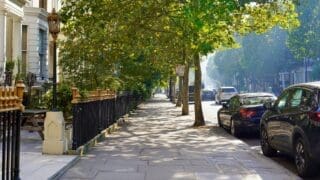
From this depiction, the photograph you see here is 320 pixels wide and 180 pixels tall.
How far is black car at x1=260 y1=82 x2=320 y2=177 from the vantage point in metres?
9.22

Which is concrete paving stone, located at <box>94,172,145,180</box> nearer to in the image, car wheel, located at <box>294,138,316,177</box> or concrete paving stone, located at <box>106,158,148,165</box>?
concrete paving stone, located at <box>106,158,148,165</box>

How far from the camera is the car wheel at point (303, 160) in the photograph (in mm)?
9375

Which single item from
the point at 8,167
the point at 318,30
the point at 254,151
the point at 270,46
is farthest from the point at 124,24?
the point at 270,46

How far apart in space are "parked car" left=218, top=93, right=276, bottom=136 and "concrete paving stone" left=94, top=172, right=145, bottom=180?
7.45 metres

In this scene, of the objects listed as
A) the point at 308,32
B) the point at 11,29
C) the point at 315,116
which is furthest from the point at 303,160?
the point at 308,32

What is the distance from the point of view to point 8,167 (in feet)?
21.8

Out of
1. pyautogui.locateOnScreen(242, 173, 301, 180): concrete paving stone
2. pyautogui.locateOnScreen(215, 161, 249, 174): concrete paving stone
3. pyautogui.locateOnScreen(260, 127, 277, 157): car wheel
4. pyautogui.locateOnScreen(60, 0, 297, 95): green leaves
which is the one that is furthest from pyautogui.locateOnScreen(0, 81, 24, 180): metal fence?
pyautogui.locateOnScreen(60, 0, 297, 95): green leaves

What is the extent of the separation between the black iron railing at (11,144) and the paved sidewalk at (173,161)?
2.43 metres

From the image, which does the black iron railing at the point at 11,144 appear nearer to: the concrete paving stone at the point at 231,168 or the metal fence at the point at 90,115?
the concrete paving stone at the point at 231,168

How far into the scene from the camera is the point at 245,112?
16719 mm

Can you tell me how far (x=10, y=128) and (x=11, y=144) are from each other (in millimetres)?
251

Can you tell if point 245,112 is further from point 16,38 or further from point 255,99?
point 16,38

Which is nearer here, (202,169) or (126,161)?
(202,169)

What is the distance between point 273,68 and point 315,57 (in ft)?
64.9
